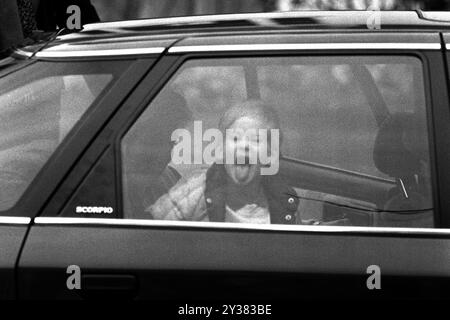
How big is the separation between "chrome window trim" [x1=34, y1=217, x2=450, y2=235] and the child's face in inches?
6.5

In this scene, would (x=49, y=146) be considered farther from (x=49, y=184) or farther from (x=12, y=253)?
(x=12, y=253)

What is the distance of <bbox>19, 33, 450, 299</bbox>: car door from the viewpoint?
329cm

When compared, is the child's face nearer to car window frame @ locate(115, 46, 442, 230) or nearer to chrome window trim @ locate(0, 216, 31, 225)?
car window frame @ locate(115, 46, 442, 230)

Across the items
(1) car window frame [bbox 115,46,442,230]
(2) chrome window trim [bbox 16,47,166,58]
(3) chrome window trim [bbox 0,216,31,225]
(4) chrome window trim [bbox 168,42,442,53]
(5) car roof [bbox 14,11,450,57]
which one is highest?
(5) car roof [bbox 14,11,450,57]

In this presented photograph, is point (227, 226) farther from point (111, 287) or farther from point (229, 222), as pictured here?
point (111, 287)

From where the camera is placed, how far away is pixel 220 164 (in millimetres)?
3502

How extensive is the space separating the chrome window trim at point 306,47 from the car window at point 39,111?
0.75 ft

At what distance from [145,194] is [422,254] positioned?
0.81m

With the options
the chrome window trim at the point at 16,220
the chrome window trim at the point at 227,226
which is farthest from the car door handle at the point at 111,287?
the chrome window trim at the point at 16,220

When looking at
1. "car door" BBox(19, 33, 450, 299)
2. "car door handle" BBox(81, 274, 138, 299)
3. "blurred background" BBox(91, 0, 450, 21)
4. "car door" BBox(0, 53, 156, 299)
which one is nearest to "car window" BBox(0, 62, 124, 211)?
"car door" BBox(0, 53, 156, 299)

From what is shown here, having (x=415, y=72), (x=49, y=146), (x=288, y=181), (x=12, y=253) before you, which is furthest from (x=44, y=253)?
(x=415, y=72)

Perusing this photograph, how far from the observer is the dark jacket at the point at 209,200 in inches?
135

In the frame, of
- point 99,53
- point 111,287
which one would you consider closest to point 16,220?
point 111,287

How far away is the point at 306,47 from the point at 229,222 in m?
0.56
